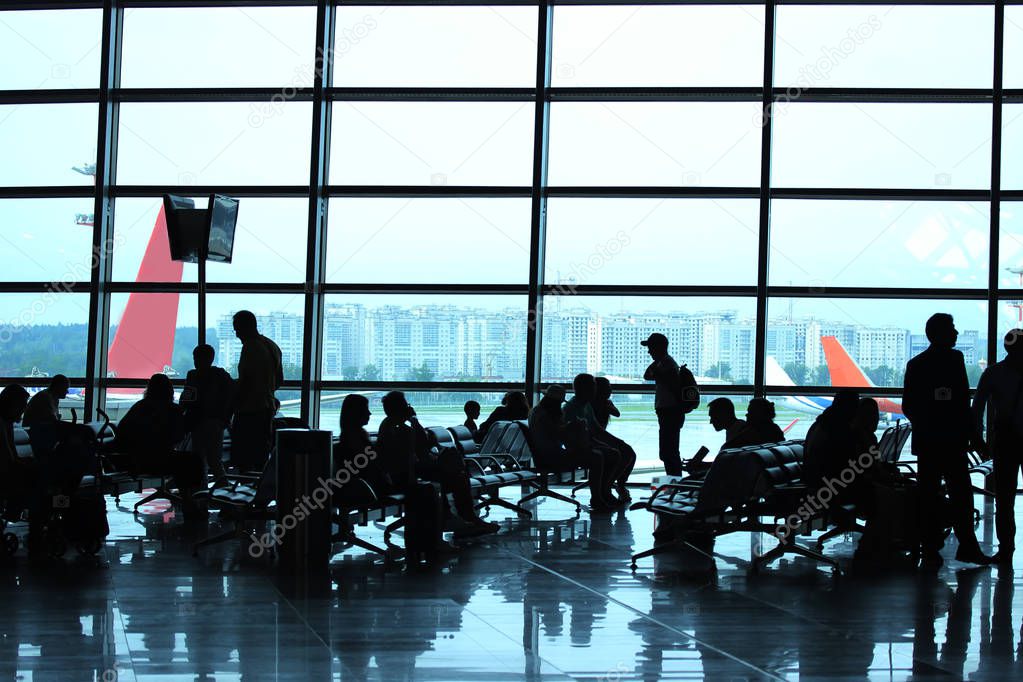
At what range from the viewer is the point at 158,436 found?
26.0ft

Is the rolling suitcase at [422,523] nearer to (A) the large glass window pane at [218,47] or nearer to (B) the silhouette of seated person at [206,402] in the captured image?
(B) the silhouette of seated person at [206,402]

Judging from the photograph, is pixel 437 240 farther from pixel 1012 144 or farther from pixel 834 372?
pixel 1012 144

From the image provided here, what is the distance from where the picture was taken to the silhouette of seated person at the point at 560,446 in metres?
8.67

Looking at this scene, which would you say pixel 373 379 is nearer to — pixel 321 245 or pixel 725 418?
pixel 321 245

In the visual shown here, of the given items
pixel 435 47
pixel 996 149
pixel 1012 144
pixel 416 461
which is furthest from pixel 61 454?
pixel 1012 144

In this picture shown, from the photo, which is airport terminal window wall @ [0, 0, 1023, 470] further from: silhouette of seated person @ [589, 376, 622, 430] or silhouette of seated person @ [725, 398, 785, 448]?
silhouette of seated person @ [725, 398, 785, 448]

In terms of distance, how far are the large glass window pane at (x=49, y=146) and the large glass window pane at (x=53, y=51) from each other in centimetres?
25

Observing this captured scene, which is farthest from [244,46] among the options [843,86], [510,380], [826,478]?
[826,478]

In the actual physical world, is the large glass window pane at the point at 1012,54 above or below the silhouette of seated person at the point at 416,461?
above

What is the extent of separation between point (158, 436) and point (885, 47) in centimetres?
776

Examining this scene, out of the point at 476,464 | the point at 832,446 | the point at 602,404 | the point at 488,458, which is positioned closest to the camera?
the point at 832,446

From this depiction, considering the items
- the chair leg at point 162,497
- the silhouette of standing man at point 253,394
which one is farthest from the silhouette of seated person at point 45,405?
the silhouette of standing man at point 253,394

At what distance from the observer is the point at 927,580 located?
5.99m

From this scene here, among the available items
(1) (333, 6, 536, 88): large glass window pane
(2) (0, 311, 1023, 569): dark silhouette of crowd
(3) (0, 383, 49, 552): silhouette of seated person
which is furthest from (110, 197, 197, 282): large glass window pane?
(3) (0, 383, 49, 552): silhouette of seated person
